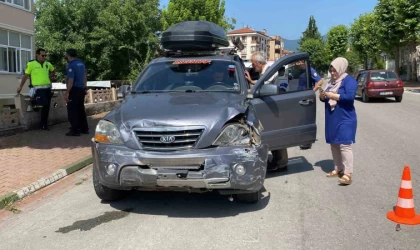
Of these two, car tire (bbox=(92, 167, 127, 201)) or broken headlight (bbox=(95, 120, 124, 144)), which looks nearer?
broken headlight (bbox=(95, 120, 124, 144))

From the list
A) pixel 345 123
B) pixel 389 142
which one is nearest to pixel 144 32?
pixel 389 142

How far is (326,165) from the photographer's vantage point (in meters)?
7.25

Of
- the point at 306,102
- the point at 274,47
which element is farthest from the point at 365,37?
the point at 274,47

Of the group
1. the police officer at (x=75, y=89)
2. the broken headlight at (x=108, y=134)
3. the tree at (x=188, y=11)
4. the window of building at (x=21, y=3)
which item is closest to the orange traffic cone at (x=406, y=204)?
the broken headlight at (x=108, y=134)

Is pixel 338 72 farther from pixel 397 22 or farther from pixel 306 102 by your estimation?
pixel 397 22

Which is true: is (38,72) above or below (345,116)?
above

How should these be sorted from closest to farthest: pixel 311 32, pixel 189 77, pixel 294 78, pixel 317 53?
1. pixel 189 77
2. pixel 294 78
3. pixel 317 53
4. pixel 311 32

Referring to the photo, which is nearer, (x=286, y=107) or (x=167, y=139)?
(x=167, y=139)

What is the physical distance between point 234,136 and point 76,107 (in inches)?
238

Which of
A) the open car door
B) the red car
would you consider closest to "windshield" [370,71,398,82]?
the red car

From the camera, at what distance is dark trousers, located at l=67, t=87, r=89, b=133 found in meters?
9.38

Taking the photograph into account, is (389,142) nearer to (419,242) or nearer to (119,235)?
(419,242)

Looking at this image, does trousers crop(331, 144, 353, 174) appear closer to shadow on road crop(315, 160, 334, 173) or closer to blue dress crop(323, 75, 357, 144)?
blue dress crop(323, 75, 357, 144)

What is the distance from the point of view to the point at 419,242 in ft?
12.8
